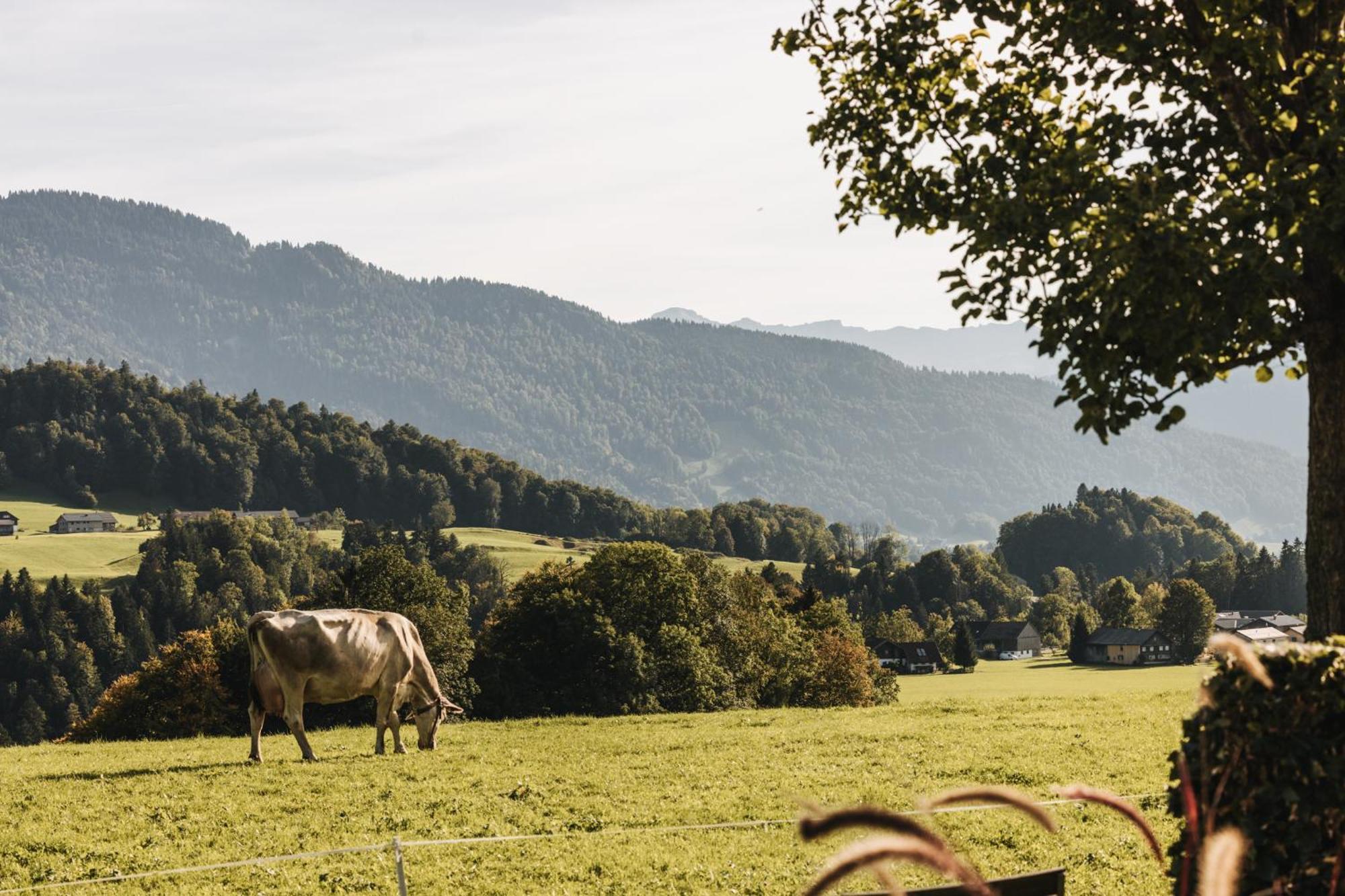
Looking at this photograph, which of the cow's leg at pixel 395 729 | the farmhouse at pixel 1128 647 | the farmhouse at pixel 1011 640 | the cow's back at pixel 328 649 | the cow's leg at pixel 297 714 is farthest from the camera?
the farmhouse at pixel 1011 640

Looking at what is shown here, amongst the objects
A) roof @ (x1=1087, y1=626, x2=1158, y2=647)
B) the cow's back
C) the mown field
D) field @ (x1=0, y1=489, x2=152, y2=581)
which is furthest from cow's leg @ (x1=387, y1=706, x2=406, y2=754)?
field @ (x1=0, y1=489, x2=152, y2=581)

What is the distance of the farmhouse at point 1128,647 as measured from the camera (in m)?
131

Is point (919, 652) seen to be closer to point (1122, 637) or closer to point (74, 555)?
point (1122, 637)

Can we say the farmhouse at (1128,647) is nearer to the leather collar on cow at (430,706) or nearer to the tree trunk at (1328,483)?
the leather collar on cow at (430,706)

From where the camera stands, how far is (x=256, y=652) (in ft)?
76.0

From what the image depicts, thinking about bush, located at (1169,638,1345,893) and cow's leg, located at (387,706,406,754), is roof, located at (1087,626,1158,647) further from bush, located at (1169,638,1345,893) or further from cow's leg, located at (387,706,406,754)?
bush, located at (1169,638,1345,893)

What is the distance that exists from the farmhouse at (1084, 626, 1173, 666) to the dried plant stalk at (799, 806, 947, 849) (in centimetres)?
13096

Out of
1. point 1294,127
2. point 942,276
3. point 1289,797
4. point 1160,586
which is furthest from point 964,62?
point 1160,586

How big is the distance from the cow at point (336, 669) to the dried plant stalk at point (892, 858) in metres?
20.7

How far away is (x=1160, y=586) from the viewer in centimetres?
18900

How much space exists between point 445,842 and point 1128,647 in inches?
5201

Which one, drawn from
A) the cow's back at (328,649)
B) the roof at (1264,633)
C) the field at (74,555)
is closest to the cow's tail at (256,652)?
the cow's back at (328,649)

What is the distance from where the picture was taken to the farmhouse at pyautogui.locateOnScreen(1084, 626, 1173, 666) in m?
131

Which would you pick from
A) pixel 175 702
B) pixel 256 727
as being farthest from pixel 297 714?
pixel 175 702
